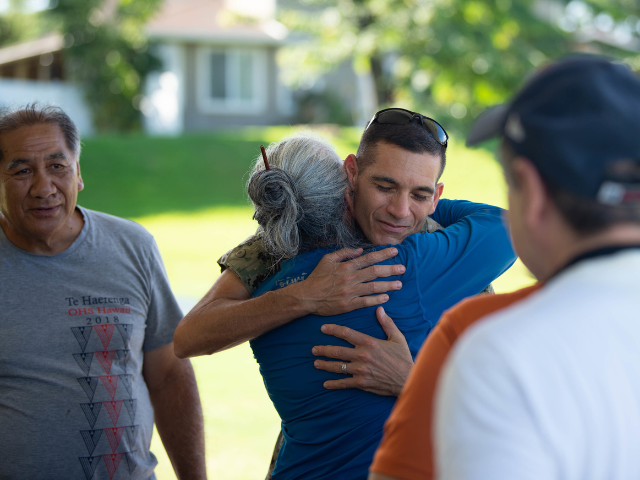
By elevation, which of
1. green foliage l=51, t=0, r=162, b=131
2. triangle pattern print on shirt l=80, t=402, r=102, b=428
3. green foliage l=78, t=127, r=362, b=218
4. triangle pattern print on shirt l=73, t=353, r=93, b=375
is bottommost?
triangle pattern print on shirt l=80, t=402, r=102, b=428

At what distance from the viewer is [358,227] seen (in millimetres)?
2195

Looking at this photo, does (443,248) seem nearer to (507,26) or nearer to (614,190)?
(614,190)

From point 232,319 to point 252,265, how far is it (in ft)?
0.70

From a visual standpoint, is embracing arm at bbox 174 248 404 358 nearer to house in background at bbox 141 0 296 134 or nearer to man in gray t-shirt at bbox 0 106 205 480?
man in gray t-shirt at bbox 0 106 205 480

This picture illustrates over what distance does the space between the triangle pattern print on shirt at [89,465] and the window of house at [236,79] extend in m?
21.7

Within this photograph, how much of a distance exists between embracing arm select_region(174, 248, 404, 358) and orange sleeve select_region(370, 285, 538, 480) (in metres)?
0.71

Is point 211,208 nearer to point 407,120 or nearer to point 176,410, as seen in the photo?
point 176,410

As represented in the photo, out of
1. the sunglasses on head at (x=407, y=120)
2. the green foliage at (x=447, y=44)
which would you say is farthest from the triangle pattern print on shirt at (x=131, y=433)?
the green foliage at (x=447, y=44)

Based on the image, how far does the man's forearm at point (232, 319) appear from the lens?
1854mm

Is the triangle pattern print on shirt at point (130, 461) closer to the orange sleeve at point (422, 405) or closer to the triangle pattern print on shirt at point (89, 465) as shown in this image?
the triangle pattern print on shirt at point (89, 465)

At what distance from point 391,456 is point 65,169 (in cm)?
211

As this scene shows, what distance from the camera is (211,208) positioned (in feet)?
40.9

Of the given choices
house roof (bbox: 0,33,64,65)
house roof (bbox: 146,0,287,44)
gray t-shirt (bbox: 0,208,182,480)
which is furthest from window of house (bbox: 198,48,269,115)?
gray t-shirt (bbox: 0,208,182,480)

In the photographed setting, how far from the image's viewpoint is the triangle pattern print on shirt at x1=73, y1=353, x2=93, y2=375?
251 cm
